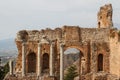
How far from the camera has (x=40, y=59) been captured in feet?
125

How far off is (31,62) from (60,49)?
3.78 meters

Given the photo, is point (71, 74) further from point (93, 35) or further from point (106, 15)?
point (93, 35)

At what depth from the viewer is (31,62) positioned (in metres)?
39.6

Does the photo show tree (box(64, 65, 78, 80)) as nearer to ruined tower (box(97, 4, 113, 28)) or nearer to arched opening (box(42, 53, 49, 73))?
ruined tower (box(97, 4, 113, 28))

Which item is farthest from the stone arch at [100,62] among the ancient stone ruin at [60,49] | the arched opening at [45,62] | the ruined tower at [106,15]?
the arched opening at [45,62]

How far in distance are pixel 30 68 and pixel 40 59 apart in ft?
5.80

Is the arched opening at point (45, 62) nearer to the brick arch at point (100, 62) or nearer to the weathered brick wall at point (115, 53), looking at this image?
the brick arch at point (100, 62)

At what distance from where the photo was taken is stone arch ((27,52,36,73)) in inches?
1544

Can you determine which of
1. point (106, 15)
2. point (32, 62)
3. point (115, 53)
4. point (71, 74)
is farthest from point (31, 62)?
point (71, 74)

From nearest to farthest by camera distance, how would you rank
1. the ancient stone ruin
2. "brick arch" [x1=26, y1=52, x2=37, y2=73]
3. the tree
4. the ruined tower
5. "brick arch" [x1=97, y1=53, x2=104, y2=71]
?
the ancient stone ruin, "brick arch" [x1=97, y1=53, x2=104, y2=71], "brick arch" [x1=26, y1=52, x2=37, y2=73], the ruined tower, the tree

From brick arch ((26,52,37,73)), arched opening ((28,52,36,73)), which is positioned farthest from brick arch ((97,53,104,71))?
arched opening ((28,52,36,73))

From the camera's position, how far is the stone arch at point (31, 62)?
129 feet

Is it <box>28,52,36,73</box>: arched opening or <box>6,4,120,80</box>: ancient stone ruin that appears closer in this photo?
<box>6,4,120,80</box>: ancient stone ruin

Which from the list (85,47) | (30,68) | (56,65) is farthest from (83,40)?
(30,68)
